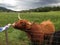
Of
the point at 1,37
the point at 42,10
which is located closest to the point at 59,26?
Result: the point at 1,37

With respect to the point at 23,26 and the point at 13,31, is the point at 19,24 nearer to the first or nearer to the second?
the point at 23,26

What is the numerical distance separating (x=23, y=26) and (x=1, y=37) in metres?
2.66

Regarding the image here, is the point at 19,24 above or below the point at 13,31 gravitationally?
above

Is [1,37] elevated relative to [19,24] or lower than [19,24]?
lower

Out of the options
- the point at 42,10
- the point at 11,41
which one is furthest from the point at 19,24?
the point at 42,10

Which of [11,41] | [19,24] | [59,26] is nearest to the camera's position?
[19,24]

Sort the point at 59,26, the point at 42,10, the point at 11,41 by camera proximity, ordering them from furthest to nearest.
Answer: the point at 42,10, the point at 59,26, the point at 11,41

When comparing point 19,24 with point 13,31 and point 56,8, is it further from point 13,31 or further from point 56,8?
point 56,8

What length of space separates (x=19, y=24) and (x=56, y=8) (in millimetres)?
11914

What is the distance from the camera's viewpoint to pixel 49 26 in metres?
8.09

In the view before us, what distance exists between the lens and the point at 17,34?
10367 millimetres

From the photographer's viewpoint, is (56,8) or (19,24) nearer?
(19,24)

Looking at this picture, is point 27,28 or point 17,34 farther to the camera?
point 17,34

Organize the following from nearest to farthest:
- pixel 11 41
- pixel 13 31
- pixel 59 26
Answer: pixel 11 41, pixel 13 31, pixel 59 26
